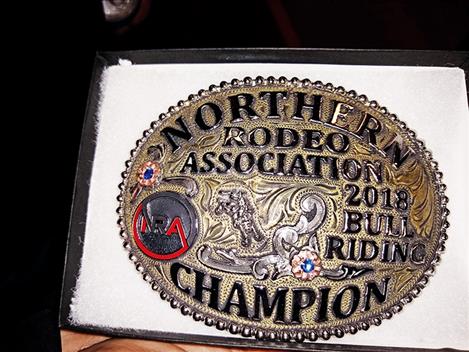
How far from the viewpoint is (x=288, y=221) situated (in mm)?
953

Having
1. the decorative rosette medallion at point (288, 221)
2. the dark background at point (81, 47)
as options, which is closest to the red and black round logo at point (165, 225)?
the decorative rosette medallion at point (288, 221)

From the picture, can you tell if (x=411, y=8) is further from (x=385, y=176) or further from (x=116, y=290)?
(x=116, y=290)

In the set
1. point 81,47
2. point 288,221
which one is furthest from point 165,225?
point 81,47

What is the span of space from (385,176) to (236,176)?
0.90 feet

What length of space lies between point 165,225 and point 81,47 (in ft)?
2.77

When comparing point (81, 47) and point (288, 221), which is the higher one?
point (81, 47)

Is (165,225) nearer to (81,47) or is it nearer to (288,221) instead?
(288,221)

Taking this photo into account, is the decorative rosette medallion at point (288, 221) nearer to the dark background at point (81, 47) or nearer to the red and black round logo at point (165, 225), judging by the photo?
the red and black round logo at point (165, 225)

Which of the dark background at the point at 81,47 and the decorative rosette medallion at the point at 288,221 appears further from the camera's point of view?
the dark background at the point at 81,47

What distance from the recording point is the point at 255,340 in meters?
0.98

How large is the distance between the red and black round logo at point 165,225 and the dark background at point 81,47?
0.37 metres

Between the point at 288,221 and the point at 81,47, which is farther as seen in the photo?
the point at 81,47

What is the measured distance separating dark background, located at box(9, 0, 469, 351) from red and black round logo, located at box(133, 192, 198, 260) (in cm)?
37

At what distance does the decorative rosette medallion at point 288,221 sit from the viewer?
0.95 m
